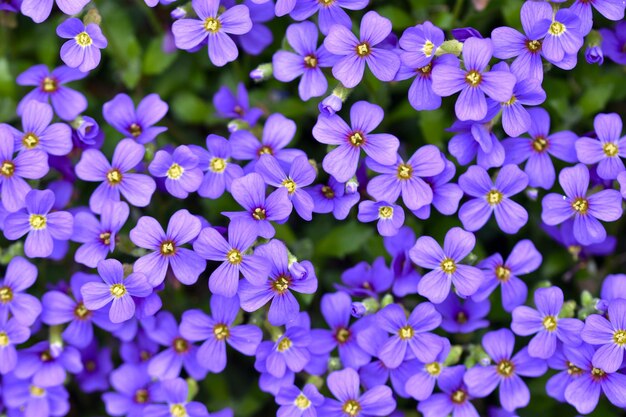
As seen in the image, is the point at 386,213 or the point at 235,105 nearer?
the point at 386,213

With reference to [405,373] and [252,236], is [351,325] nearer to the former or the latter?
[405,373]

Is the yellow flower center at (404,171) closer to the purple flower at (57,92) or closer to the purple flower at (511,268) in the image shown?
the purple flower at (511,268)

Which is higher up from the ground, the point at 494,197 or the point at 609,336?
the point at 494,197

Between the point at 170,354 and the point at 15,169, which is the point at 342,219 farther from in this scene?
the point at 15,169

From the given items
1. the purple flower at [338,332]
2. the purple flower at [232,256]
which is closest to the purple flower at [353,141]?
the purple flower at [232,256]

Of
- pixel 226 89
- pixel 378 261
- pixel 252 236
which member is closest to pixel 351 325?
pixel 378 261

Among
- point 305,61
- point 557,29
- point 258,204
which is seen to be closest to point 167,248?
point 258,204
